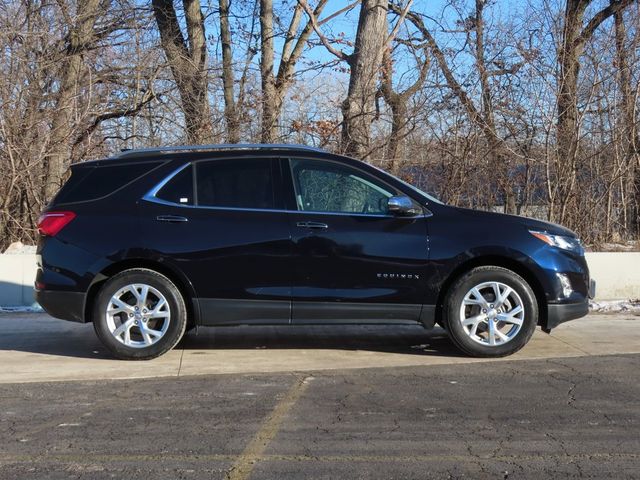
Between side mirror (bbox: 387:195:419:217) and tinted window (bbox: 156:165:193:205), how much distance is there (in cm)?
186

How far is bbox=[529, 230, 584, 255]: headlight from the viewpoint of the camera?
6340mm

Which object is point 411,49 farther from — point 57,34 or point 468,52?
point 57,34

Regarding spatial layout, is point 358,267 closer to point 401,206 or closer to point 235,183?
point 401,206

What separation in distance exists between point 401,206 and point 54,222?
127 inches

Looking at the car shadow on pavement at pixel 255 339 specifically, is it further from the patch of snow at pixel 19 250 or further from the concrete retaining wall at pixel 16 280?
the patch of snow at pixel 19 250

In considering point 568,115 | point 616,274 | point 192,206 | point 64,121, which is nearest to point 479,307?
point 192,206

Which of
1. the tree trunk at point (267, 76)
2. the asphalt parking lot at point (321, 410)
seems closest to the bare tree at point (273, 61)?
the tree trunk at point (267, 76)

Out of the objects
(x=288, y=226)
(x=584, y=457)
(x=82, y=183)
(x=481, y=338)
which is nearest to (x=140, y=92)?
(x=82, y=183)

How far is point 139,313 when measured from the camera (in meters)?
6.30

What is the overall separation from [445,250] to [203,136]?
7446 mm

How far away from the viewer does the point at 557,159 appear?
1199cm

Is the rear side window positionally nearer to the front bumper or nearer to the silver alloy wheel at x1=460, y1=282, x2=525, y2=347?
the silver alloy wheel at x1=460, y1=282, x2=525, y2=347

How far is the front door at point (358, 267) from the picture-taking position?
247 inches

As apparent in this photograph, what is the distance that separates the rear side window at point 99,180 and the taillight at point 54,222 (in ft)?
Answer: 0.52
